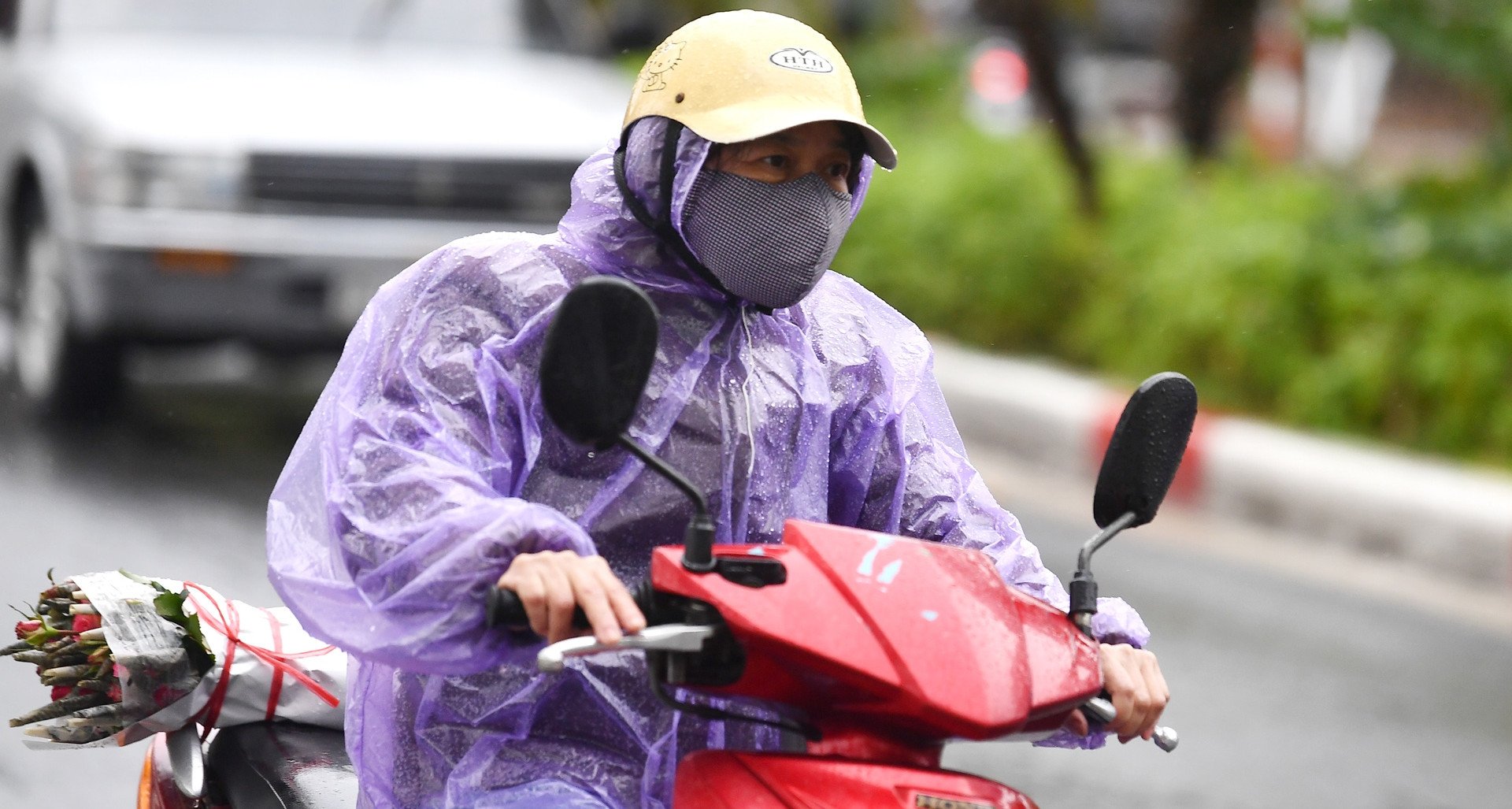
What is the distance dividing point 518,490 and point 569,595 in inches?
16.6

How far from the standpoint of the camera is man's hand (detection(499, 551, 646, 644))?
209 centimetres

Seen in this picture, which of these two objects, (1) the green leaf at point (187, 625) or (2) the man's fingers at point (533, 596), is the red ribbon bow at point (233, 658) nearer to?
(1) the green leaf at point (187, 625)

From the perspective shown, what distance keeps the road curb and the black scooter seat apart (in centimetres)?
553

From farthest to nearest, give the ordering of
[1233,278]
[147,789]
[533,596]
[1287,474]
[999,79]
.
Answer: [999,79] → [1233,278] → [1287,474] → [147,789] → [533,596]

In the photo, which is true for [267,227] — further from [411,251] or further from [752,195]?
[752,195]

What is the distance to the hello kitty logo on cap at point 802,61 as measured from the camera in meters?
2.49

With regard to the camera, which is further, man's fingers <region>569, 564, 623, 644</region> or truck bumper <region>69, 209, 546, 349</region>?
truck bumper <region>69, 209, 546, 349</region>

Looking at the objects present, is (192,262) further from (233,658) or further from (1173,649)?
(233,658)

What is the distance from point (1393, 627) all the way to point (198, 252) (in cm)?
450

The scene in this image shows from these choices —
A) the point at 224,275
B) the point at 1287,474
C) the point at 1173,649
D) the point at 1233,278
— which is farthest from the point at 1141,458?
the point at 1233,278

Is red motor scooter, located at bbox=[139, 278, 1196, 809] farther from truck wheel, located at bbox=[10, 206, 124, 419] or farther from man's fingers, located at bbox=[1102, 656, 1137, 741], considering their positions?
truck wheel, located at bbox=[10, 206, 124, 419]

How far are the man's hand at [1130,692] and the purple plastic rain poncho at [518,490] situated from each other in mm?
124

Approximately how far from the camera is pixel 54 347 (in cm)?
845

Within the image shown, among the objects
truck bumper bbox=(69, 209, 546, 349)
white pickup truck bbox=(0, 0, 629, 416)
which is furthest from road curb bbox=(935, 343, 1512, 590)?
truck bumper bbox=(69, 209, 546, 349)
